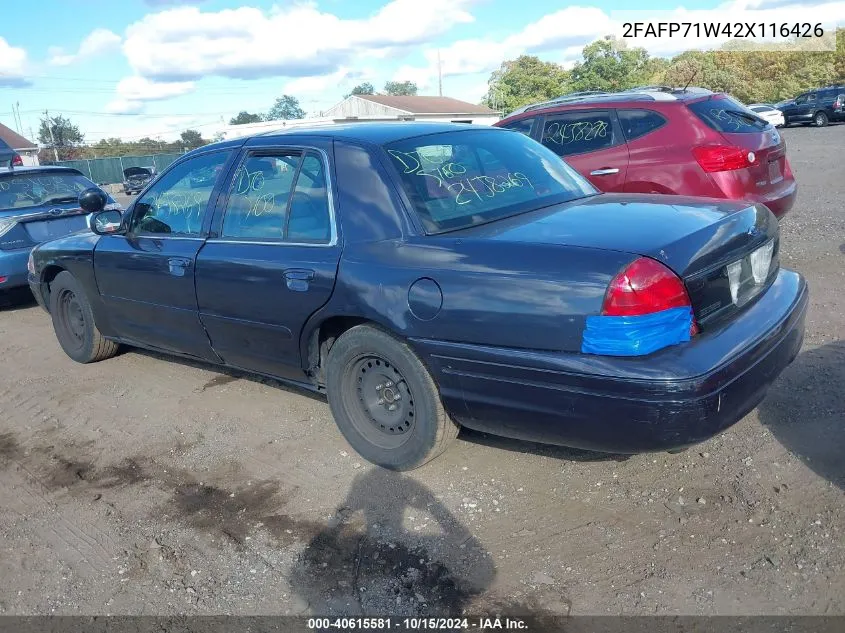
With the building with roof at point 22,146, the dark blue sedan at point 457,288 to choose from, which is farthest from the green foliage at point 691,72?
the dark blue sedan at point 457,288

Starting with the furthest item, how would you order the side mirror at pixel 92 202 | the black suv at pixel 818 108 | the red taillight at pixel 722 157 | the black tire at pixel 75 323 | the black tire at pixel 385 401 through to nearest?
the black suv at pixel 818 108 → the red taillight at pixel 722 157 → the black tire at pixel 75 323 → the side mirror at pixel 92 202 → the black tire at pixel 385 401

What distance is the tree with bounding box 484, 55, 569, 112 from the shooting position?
52.3 meters

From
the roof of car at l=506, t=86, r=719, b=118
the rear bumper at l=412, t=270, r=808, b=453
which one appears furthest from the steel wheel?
Answer: the roof of car at l=506, t=86, r=719, b=118

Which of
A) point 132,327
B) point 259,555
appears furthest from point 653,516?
point 132,327

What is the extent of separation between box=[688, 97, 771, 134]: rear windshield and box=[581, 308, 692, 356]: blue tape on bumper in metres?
4.30

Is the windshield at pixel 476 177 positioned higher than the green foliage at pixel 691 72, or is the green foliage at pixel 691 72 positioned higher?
the green foliage at pixel 691 72

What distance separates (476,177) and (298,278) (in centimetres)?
105

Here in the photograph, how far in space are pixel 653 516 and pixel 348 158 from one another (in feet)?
7.31

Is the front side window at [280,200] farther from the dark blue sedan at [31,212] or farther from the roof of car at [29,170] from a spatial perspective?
the roof of car at [29,170]

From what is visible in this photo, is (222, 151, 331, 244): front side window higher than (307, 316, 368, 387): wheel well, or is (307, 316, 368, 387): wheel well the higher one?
(222, 151, 331, 244): front side window

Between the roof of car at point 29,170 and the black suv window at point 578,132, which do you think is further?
the roof of car at point 29,170

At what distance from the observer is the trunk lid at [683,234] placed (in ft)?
9.85

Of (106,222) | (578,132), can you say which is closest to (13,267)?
(106,222)

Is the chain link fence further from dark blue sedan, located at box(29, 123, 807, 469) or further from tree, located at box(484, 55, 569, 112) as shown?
dark blue sedan, located at box(29, 123, 807, 469)
